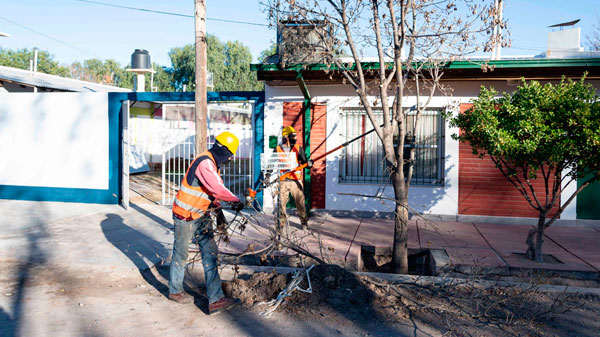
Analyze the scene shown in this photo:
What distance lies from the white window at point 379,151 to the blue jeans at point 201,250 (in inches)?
202

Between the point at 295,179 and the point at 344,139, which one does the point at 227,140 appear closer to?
the point at 295,179

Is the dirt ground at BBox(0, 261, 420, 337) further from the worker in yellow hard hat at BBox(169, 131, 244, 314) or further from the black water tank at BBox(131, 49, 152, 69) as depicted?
the black water tank at BBox(131, 49, 152, 69)

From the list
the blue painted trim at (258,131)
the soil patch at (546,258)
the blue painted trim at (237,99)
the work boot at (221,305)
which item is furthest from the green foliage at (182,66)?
the work boot at (221,305)

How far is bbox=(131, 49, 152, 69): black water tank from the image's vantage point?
2026 centimetres

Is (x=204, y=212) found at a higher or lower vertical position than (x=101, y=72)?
lower

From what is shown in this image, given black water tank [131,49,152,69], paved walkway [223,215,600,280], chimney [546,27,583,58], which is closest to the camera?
paved walkway [223,215,600,280]

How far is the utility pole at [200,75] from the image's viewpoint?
755 centimetres

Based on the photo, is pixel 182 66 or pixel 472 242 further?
pixel 182 66

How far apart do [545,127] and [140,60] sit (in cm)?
1822

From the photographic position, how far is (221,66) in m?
42.8

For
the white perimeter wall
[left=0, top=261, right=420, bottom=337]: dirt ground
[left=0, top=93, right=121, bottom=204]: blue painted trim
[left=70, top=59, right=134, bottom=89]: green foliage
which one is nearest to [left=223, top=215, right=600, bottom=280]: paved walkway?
[left=0, top=261, right=420, bottom=337]: dirt ground

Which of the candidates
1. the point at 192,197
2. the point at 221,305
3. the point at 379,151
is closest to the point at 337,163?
→ the point at 379,151

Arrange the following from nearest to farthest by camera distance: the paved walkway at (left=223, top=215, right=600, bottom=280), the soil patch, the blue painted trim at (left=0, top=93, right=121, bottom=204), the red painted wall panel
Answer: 1. the paved walkway at (left=223, top=215, right=600, bottom=280)
2. the soil patch
3. the red painted wall panel
4. the blue painted trim at (left=0, top=93, right=121, bottom=204)

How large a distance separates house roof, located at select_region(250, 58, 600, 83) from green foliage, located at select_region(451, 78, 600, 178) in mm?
2244
